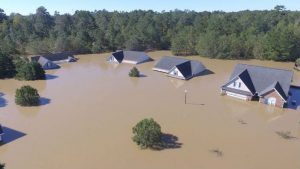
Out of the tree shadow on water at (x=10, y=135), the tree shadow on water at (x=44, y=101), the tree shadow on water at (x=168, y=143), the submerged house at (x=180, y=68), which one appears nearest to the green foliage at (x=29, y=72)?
the tree shadow on water at (x=44, y=101)

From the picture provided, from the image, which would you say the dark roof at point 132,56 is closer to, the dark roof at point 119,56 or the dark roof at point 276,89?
the dark roof at point 119,56

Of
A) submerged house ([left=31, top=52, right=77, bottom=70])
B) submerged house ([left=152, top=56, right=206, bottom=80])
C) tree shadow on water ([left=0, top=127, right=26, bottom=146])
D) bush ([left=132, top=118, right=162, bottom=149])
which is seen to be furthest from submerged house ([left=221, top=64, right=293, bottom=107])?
submerged house ([left=31, top=52, right=77, bottom=70])

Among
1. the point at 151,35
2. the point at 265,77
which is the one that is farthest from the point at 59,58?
the point at 265,77

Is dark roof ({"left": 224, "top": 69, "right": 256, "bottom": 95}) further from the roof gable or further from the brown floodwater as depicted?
the brown floodwater

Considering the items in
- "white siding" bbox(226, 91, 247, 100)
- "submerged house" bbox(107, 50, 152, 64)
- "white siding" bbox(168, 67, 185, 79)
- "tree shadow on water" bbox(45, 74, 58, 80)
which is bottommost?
"white siding" bbox(226, 91, 247, 100)

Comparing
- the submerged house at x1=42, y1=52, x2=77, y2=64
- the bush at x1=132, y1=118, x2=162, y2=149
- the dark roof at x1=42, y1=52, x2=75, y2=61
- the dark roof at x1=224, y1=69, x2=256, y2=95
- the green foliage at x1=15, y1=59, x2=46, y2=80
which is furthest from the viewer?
the submerged house at x1=42, y1=52, x2=77, y2=64

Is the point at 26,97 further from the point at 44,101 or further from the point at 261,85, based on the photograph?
the point at 261,85
